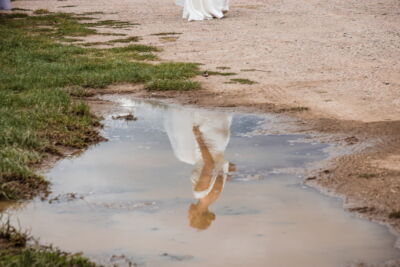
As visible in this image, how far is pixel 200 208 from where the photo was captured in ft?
19.1

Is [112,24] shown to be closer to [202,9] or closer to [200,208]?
[202,9]

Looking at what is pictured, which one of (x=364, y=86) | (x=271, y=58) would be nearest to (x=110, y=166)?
(x=364, y=86)

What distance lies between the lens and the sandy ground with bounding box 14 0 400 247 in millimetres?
6656

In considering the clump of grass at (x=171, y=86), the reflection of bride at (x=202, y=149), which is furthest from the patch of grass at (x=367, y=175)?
the clump of grass at (x=171, y=86)

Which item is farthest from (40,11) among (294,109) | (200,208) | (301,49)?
(200,208)

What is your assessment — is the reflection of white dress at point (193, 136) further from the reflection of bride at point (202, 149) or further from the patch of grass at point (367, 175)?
the patch of grass at point (367, 175)

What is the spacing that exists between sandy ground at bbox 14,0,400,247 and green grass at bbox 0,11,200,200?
504mm

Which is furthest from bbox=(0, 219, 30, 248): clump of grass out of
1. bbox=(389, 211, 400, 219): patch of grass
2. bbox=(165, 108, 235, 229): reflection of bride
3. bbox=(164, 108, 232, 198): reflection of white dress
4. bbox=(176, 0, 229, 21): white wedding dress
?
bbox=(176, 0, 229, 21): white wedding dress

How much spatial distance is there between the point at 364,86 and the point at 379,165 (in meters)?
4.12

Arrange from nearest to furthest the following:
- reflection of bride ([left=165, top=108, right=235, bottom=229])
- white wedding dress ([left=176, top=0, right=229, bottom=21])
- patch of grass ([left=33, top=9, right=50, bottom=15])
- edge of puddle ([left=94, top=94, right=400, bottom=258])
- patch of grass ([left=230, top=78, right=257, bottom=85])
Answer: edge of puddle ([left=94, top=94, right=400, bottom=258]) → reflection of bride ([left=165, top=108, right=235, bottom=229]) → patch of grass ([left=230, top=78, right=257, bottom=85]) → white wedding dress ([left=176, top=0, right=229, bottom=21]) → patch of grass ([left=33, top=9, right=50, bottom=15])

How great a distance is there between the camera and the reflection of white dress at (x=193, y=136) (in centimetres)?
698

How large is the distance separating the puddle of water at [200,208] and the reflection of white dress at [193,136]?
2 cm

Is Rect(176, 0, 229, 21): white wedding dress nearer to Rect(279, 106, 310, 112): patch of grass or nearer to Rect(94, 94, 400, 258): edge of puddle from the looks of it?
Rect(94, 94, 400, 258): edge of puddle

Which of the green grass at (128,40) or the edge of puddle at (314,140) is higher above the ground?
the edge of puddle at (314,140)
